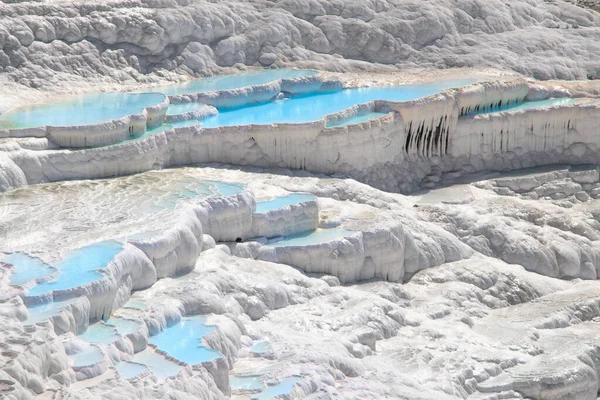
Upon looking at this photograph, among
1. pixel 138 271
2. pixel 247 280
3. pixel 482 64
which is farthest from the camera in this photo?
pixel 482 64

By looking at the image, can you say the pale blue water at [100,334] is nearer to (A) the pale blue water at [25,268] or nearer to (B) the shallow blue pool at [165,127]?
(A) the pale blue water at [25,268]

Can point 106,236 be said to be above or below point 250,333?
above

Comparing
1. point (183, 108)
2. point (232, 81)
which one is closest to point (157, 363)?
point (183, 108)

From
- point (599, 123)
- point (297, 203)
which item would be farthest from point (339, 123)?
point (599, 123)

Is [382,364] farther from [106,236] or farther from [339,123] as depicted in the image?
[339,123]

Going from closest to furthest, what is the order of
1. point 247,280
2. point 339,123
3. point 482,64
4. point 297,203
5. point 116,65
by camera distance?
point 247,280
point 297,203
point 339,123
point 116,65
point 482,64

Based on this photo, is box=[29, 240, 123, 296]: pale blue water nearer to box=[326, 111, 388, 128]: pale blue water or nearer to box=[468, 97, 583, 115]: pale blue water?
box=[326, 111, 388, 128]: pale blue water

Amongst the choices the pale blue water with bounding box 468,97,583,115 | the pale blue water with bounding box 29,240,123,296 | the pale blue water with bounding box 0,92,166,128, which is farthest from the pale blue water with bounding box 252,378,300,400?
the pale blue water with bounding box 468,97,583,115
